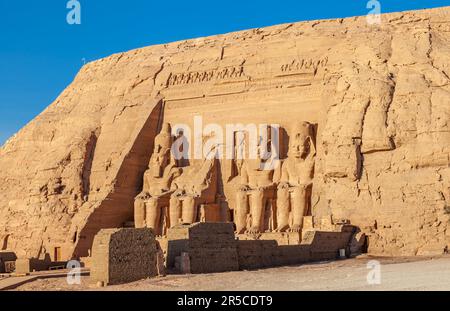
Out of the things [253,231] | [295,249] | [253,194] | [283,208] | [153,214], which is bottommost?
[295,249]

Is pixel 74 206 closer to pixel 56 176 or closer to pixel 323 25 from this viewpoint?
pixel 56 176

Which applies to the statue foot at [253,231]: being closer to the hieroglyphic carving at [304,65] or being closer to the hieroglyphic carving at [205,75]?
the hieroglyphic carving at [304,65]

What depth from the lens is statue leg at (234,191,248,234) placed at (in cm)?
2225

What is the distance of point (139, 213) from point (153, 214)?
0.61 meters

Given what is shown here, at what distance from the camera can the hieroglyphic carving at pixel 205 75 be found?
82.7 ft

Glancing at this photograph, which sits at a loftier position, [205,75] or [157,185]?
[205,75]

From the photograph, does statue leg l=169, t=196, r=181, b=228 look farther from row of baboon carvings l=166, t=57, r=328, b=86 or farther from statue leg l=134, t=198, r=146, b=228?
row of baboon carvings l=166, t=57, r=328, b=86

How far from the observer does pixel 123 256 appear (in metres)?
14.1

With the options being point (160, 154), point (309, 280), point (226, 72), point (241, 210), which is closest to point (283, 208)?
point (241, 210)

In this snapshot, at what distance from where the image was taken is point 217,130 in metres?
24.5

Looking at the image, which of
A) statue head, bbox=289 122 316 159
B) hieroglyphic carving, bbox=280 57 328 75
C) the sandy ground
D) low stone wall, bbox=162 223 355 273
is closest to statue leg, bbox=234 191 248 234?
statue head, bbox=289 122 316 159

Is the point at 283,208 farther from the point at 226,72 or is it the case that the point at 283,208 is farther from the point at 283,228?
the point at 226,72

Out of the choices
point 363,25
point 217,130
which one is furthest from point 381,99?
point 217,130

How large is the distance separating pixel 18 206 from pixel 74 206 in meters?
2.46
